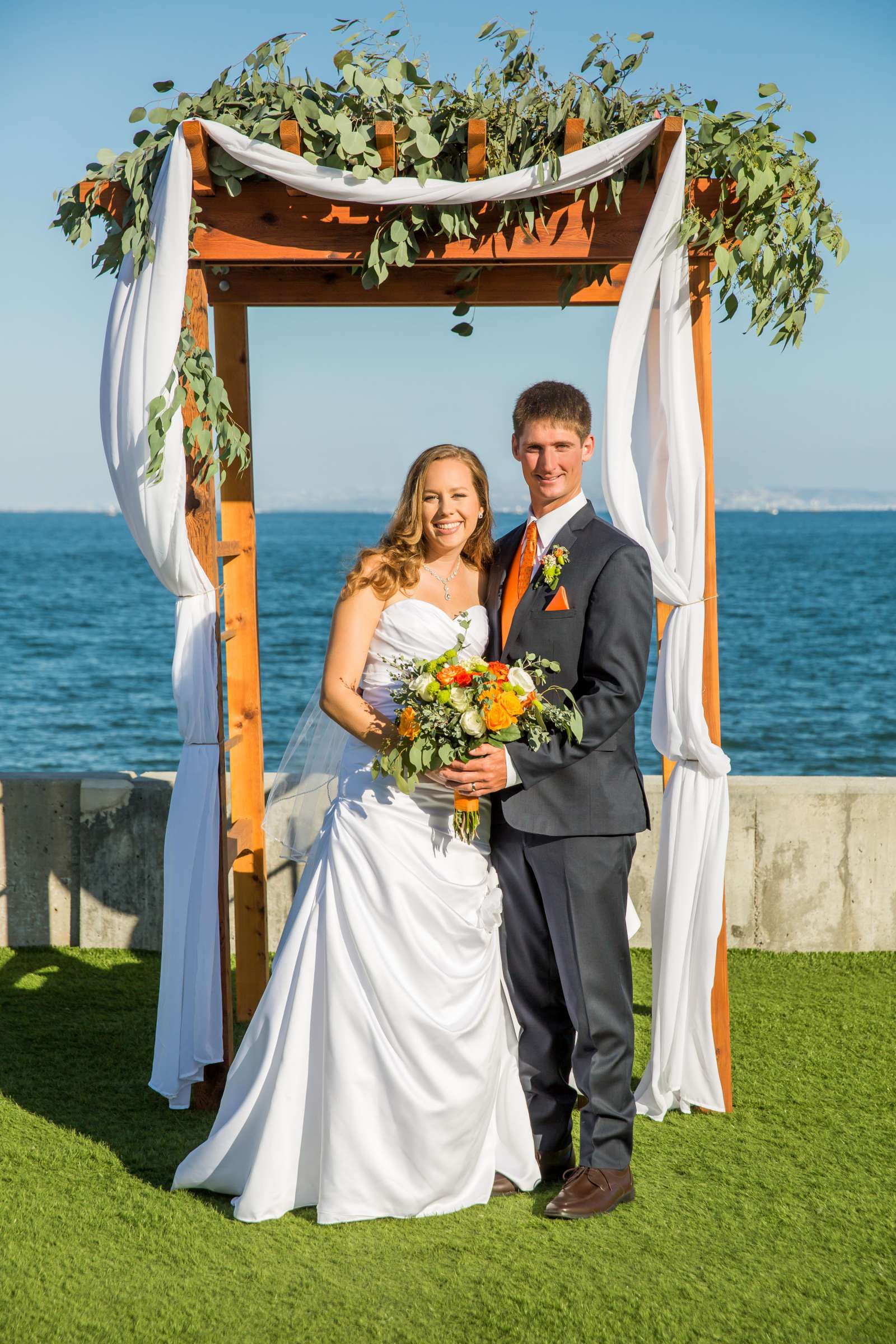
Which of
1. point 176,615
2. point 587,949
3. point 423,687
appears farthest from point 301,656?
point 423,687

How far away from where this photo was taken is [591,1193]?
10.6ft

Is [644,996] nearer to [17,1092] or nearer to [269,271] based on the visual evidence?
[17,1092]

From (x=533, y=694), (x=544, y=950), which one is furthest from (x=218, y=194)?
(x=544, y=950)

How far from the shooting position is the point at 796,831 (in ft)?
17.6

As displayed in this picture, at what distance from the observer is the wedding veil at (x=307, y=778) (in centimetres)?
423

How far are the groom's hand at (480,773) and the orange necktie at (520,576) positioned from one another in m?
0.41

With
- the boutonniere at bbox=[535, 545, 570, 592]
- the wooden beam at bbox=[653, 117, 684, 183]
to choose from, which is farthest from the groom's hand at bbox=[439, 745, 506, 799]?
the wooden beam at bbox=[653, 117, 684, 183]

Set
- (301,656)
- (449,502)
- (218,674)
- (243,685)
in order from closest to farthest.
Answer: (449,502)
(218,674)
(243,685)
(301,656)

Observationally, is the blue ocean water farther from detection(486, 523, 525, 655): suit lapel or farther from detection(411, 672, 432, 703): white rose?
detection(411, 672, 432, 703): white rose

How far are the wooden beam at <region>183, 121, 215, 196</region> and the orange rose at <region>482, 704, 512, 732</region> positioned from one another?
1.97 meters

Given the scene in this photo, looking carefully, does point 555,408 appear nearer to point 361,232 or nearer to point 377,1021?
point 361,232

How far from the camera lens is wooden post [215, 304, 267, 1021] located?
4.69 m

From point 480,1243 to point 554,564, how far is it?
1.89 metres

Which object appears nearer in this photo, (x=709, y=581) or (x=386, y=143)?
(x=386, y=143)
